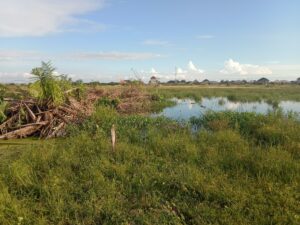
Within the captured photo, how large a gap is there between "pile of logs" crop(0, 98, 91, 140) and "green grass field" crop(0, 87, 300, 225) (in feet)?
5.29

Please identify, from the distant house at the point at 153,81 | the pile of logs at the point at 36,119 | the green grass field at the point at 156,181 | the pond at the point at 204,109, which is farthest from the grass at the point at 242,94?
the green grass field at the point at 156,181

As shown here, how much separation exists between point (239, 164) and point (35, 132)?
6.74 meters

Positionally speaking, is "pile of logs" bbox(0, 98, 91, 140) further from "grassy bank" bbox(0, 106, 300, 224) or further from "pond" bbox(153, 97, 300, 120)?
"pond" bbox(153, 97, 300, 120)

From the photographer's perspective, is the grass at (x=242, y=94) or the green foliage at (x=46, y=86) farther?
the grass at (x=242, y=94)

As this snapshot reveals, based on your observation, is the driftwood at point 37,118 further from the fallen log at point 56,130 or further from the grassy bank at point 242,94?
the grassy bank at point 242,94

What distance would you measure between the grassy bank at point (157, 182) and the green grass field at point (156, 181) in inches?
0.6

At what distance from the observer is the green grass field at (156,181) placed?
13.9 feet

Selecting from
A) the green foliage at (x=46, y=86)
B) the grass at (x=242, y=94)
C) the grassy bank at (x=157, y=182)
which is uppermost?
the green foliage at (x=46, y=86)

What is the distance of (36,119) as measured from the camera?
9.89 m

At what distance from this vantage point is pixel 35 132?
978cm

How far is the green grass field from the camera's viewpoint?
424cm

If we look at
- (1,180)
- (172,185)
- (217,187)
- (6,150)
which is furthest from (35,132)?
(217,187)

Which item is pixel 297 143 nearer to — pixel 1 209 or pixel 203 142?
pixel 203 142

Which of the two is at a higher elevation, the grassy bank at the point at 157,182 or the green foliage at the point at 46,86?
the green foliage at the point at 46,86
